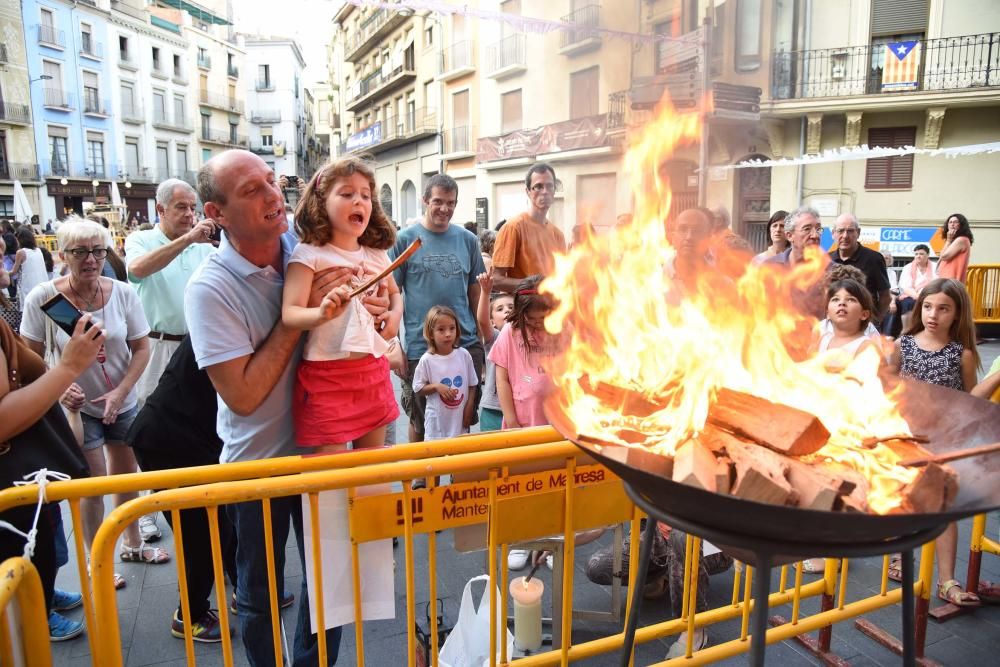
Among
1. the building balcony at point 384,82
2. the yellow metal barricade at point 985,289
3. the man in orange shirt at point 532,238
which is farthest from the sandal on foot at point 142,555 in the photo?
the building balcony at point 384,82

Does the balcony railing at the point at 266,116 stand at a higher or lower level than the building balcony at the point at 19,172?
higher

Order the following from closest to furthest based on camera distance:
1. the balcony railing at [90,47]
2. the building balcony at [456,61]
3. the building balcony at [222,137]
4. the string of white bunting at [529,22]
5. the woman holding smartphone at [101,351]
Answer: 1. the woman holding smartphone at [101,351]
2. the string of white bunting at [529,22]
3. the building balcony at [456,61]
4. the balcony railing at [90,47]
5. the building balcony at [222,137]

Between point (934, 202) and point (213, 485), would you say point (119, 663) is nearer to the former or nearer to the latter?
point (213, 485)

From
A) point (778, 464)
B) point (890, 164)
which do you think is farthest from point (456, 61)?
point (778, 464)

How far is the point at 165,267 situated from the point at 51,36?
42737 mm

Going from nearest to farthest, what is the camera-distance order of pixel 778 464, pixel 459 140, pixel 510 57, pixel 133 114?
1. pixel 778 464
2. pixel 510 57
3. pixel 459 140
4. pixel 133 114

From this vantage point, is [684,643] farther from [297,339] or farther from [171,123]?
[171,123]

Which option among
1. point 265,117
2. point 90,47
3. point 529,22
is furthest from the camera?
point 265,117

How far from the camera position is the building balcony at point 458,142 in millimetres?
26194

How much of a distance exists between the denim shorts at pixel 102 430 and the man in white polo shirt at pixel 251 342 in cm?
165

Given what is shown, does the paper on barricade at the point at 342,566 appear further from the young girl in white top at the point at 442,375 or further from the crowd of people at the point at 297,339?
the young girl in white top at the point at 442,375

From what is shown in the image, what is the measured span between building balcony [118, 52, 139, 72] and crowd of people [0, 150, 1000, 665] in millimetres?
45596

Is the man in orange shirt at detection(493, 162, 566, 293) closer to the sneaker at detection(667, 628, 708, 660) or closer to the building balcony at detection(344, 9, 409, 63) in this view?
the sneaker at detection(667, 628, 708, 660)

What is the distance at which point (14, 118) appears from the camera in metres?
32.9
